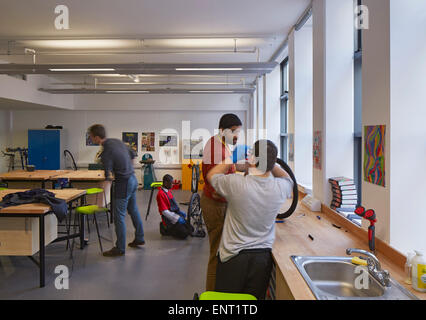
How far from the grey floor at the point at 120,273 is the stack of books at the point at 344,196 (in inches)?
67.2

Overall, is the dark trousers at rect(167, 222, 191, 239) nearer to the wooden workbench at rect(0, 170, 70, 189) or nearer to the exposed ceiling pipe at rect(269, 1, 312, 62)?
the wooden workbench at rect(0, 170, 70, 189)

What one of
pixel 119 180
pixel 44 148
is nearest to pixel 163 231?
pixel 119 180

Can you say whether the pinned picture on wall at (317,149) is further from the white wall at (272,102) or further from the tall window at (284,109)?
the white wall at (272,102)

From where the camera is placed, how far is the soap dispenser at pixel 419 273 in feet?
5.64

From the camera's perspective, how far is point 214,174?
220cm

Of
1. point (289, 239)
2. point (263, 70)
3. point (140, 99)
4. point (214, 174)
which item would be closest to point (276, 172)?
point (214, 174)

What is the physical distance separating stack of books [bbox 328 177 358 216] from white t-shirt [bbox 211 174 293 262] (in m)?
1.50

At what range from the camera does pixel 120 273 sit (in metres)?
3.81

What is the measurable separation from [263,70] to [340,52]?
6.92 feet

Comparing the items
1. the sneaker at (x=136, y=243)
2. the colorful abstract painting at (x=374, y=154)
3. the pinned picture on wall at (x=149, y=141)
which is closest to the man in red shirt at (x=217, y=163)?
the colorful abstract painting at (x=374, y=154)

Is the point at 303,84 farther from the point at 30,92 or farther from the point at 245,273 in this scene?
the point at 30,92

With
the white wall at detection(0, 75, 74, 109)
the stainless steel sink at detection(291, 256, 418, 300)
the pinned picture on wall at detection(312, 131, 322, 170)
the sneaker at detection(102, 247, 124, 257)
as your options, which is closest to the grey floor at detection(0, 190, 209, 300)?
the sneaker at detection(102, 247, 124, 257)

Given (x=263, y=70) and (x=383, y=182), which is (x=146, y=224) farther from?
(x=383, y=182)

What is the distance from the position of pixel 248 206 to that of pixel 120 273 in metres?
2.39
